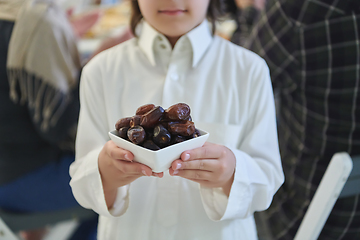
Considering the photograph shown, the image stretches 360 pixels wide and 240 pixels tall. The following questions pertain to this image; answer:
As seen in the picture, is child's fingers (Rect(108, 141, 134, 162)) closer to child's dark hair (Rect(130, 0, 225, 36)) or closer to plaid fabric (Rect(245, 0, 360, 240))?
child's dark hair (Rect(130, 0, 225, 36))

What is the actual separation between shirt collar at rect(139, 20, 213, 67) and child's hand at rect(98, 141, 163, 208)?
234 mm

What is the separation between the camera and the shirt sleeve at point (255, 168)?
21.7 inches

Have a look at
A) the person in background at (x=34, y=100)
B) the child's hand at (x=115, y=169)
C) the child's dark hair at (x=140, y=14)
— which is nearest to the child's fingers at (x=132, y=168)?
the child's hand at (x=115, y=169)

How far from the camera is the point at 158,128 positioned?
0.40 metres

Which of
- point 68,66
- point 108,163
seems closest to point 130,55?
point 108,163

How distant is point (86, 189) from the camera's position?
57 cm

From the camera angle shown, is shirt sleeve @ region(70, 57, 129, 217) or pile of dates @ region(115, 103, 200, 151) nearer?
pile of dates @ region(115, 103, 200, 151)

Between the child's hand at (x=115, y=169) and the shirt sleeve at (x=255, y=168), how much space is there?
6.5 inches

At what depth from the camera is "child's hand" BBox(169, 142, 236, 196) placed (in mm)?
431

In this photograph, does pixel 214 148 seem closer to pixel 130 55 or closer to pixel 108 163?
pixel 108 163

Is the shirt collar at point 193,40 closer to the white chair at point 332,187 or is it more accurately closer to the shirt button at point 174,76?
the shirt button at point 174,76

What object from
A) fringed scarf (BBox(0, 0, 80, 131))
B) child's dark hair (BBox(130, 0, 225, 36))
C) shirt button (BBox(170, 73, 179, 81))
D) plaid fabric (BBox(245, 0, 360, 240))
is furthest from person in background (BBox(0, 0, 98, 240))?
plaid fabric (BBox(245, 0, 360, 240))

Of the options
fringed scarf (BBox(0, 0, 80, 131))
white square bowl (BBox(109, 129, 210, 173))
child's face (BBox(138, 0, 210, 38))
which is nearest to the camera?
white square bowl (BBox(109, 129, 210, 173))

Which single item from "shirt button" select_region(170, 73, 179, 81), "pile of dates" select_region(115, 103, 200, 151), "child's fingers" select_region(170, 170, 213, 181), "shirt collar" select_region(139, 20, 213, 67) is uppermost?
"shirt collar" select_region(139, 20, 213, 67)
